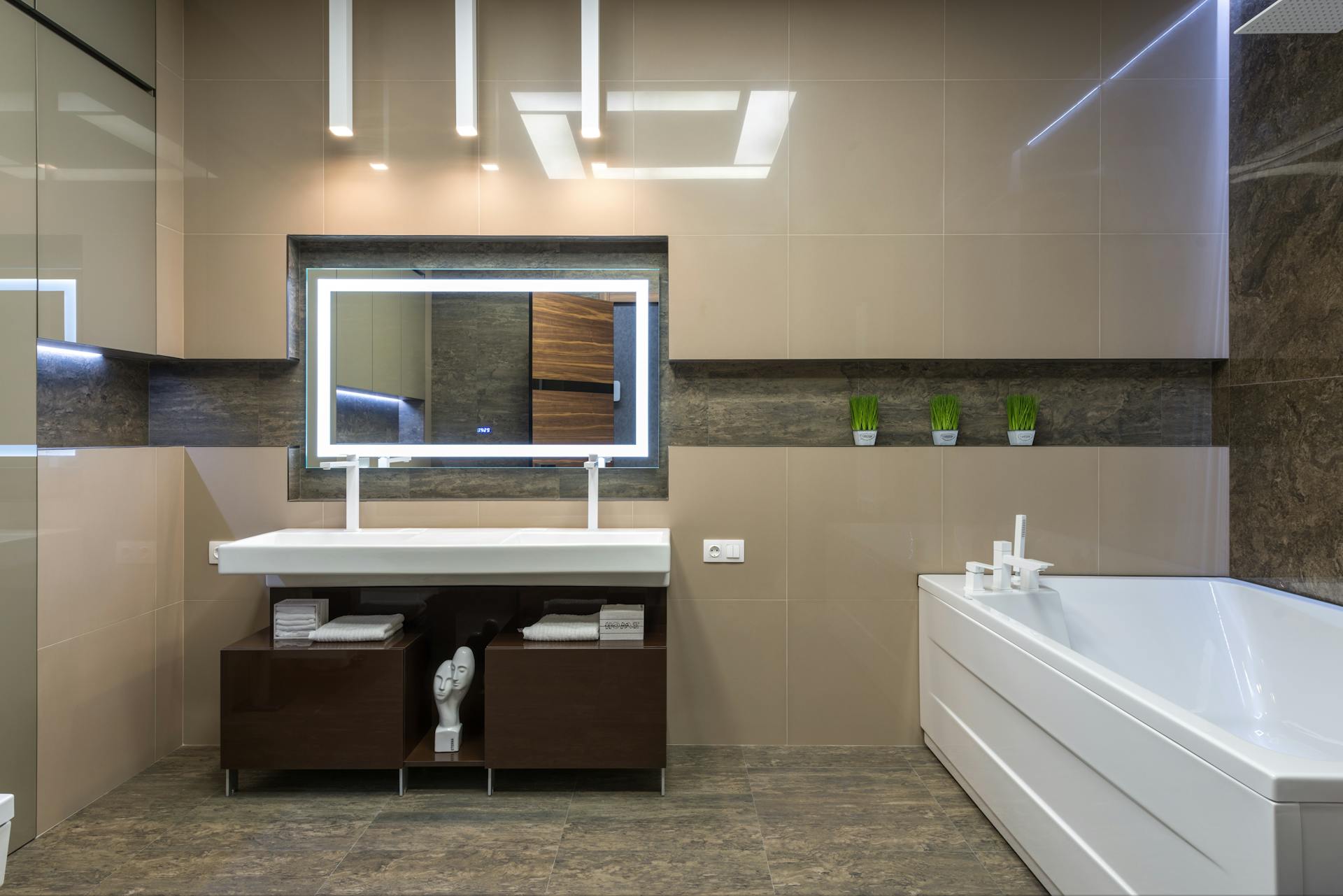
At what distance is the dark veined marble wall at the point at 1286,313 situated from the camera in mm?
2334

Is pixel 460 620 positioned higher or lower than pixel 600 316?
lower

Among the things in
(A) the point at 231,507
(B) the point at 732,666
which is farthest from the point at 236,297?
(B) the point at 732,666

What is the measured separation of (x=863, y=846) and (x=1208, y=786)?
3.51 ft

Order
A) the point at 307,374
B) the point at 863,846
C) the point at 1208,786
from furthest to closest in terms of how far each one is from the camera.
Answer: the point at 307,374 → the point at 863,846 → the point at 1208,786

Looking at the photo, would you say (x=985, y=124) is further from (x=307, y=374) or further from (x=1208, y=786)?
(x=307, y=374)

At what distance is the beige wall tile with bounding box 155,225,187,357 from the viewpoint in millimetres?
2701

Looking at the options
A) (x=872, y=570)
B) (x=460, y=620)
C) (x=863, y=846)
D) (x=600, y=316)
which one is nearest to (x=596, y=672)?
(x=460, y=620)

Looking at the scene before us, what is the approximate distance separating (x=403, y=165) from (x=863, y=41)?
1800 mm

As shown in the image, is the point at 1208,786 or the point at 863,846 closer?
the point at 1208,786

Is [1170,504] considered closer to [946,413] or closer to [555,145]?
[946,413]

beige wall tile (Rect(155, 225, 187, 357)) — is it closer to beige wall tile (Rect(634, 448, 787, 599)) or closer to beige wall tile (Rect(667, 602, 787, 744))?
beige wall tile (Rect(634, 448, 787, 599))

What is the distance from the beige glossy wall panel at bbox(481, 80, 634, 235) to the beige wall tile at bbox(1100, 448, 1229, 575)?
6.80 ft

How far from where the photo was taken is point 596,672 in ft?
7.87

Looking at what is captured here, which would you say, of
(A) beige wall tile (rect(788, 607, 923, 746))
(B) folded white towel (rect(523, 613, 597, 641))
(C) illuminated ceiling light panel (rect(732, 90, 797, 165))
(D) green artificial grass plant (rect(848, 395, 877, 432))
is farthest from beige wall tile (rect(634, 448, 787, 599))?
(C) illuminated ceiling light panel (rect(732, 90, 797, 165))
